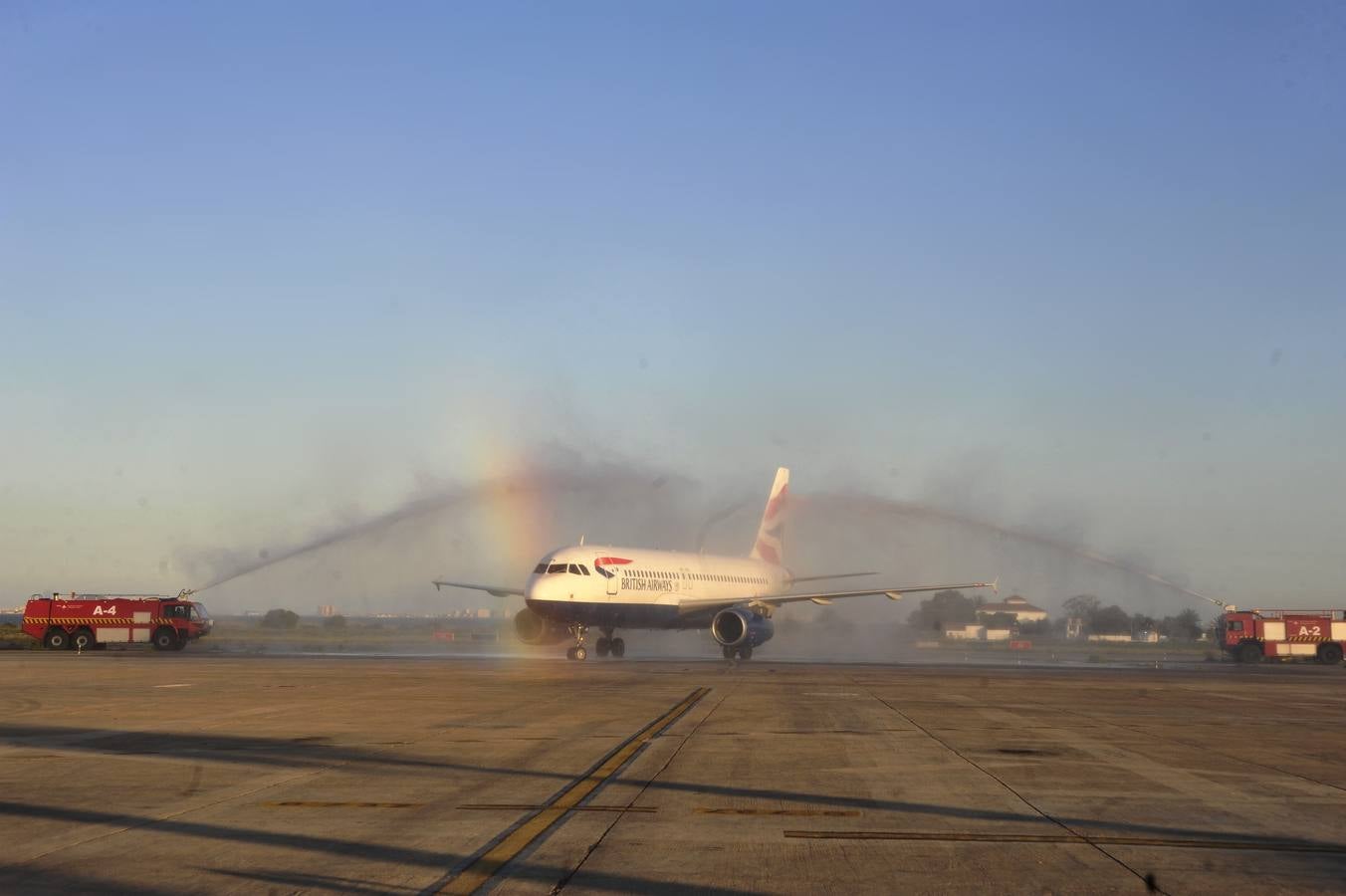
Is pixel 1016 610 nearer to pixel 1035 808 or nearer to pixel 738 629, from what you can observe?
pixel 738 629

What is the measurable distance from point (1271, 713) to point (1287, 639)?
40.7 metres

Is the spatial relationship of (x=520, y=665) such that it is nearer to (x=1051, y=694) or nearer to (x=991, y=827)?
(x=1051, y=694)

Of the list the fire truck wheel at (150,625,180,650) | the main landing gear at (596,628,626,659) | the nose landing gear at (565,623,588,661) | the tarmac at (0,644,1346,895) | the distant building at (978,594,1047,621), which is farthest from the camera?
the distant building at (978,594,1047,621)

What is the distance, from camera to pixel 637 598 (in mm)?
49562

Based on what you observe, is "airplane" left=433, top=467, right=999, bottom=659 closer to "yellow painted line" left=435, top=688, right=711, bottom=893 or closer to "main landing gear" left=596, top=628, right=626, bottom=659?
"main landing gear" left=596, top=628, right=626, bottom=659

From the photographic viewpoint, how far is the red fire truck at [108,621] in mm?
56219

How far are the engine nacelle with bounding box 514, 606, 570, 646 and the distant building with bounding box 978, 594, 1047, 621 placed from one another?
43887mm

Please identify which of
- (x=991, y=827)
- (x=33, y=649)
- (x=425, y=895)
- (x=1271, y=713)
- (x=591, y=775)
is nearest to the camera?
(x=425, y=895)

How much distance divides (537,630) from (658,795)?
39.9m

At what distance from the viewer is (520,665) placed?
145 feet

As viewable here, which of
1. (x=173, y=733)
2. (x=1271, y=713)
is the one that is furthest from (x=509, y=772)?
(x=1271, y=713)

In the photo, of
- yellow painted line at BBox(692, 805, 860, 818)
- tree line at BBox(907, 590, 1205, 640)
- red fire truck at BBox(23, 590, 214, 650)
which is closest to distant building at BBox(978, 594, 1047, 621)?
tree line at BBox(907, 590, 1205, 640)

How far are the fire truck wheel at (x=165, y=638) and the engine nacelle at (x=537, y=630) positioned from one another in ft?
61.3

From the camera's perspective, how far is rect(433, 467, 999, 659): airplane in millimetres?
46594
